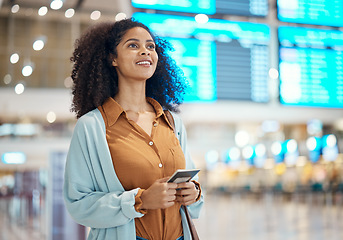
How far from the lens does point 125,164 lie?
1.43 meters

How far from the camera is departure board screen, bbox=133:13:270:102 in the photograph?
3.82m

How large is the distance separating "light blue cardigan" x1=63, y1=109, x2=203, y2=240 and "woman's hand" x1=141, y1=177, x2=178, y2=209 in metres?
0.04

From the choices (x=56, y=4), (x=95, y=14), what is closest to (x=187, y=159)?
(x=56, y=4)

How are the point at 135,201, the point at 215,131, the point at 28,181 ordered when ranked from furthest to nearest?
the point at 215,131 < the point at 28,181 < the point at 135,201

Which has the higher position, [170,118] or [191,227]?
[170,118]

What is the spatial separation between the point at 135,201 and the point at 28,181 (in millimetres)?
13716

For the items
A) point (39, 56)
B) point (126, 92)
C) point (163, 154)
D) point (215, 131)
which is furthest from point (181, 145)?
point (215, 131)

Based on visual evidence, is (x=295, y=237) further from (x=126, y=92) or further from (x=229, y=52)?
(x=126, y=92)

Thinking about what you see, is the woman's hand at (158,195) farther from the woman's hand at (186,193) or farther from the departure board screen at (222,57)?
the departure board screen at (222,57)

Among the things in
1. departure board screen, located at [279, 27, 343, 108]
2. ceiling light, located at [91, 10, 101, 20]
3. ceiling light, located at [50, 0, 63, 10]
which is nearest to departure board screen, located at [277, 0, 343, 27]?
departure board screen, located at [279, 27, 343, 108]

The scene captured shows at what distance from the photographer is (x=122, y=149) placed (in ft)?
4.72

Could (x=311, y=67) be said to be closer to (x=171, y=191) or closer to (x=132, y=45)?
(x=132, y=45)

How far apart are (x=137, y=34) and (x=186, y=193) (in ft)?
1.97

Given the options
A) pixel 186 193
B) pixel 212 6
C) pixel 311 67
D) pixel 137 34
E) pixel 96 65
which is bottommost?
pixel 186 193
